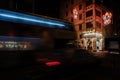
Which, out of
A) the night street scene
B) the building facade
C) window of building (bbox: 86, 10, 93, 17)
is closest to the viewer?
the night street scene

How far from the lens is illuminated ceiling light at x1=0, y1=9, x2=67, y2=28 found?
22.4 ft

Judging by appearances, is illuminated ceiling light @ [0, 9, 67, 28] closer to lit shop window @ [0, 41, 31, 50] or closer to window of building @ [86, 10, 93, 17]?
lit shop window @ [0, 41, 31, 50]

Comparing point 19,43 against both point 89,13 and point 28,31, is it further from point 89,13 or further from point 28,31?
point 89,13

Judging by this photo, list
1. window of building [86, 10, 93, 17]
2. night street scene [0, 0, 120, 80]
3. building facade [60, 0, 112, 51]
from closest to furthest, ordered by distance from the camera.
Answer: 1. night street scene [0, 0, 120, 80]
2. building facade [60, 0, 112, 51]
3. window of building [86, 10, 93, 17]

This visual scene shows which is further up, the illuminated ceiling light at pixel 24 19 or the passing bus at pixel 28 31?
the illuminated ceiling light at pixel 24 19

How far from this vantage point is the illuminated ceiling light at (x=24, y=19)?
22.4 feet

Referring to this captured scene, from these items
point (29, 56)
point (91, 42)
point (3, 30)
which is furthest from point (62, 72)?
point (91, 42)

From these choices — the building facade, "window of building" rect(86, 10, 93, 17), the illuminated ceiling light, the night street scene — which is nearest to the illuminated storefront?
the night street scene

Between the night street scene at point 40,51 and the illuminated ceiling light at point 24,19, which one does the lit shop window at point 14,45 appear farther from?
the illuminated ceiling light at point 24,19

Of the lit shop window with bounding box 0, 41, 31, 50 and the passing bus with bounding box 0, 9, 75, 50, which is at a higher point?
the passing bus with bounding box 0, 9, 75, 50

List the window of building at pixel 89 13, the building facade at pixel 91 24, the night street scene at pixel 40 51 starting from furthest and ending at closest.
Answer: the window of building at pixel 89 13
the building facade at pixel 91 24
the night street scene at pixel 40 51

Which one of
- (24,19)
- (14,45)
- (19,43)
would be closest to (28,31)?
(24,19)

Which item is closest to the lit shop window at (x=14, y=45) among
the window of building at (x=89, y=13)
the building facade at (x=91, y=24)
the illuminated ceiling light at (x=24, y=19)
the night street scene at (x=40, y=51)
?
the night street scene at (x=40, y=51)

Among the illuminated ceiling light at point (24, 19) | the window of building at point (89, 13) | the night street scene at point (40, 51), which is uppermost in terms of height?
the window of building at point (89, 13)
